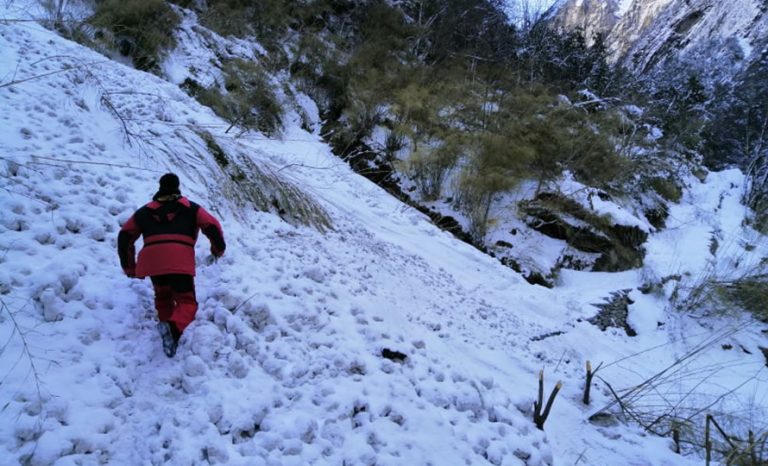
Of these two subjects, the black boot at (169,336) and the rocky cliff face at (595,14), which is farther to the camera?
the rocky cliff face at (595,14)

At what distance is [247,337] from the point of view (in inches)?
107

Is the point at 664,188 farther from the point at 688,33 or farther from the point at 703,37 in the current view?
the point at 688,33

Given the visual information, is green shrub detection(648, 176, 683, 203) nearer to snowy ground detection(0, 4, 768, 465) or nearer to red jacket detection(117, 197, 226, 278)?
snowy ground detection(0, 4, 768, 465)

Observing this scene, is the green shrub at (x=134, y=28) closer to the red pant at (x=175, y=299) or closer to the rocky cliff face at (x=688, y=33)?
the red pant at (x=175, y=299)

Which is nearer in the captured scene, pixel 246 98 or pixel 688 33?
pixel 246 98

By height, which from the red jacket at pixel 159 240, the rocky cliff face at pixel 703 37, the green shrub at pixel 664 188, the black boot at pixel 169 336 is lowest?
the black boot at pixel 169 336

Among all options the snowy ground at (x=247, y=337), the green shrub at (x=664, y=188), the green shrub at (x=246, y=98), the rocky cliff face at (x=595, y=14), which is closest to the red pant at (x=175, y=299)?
the snowy ground at (x=247, y=337)

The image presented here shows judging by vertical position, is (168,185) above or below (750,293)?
below

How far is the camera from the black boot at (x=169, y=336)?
7.88ft

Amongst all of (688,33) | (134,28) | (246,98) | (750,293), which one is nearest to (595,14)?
(688,33)

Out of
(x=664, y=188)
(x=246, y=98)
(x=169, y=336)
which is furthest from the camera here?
(x=664, y=188)

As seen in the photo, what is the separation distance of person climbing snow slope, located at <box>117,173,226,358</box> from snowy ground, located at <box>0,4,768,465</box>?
15 cm

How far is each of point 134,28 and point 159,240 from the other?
283 inches

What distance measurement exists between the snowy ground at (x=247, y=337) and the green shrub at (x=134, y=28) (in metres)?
2.17
